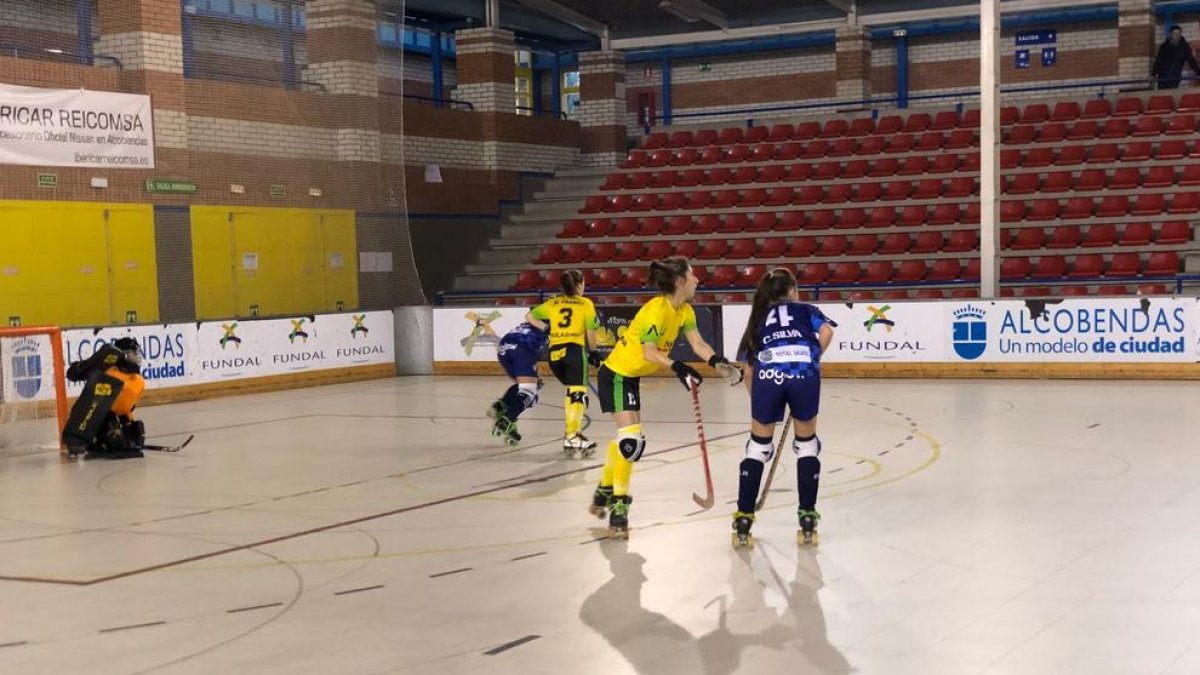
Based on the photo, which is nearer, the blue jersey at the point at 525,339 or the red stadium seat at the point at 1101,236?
the blue jersey at the point at 525,339

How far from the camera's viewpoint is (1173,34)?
93.8 feet

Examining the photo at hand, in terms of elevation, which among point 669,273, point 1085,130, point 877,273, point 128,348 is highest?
point 1085,130

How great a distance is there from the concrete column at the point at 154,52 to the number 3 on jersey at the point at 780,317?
1591cm

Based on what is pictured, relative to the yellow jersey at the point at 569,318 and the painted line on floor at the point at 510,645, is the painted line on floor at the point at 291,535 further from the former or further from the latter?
the painted line on floor at the point at 510,645

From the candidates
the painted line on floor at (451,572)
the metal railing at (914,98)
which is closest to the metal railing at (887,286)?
the metal railing at (914,98)

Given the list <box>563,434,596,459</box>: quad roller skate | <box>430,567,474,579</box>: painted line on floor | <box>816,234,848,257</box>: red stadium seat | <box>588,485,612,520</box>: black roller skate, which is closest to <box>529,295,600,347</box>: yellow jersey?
<box>563,434,596,459</box>: quad roller skate

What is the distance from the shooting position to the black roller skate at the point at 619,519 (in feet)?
30.2

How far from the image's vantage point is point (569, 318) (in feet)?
43.2

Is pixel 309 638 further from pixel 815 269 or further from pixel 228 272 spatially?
pixel 815 269

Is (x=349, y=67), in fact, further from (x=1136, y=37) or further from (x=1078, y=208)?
(x=1136, y=37)

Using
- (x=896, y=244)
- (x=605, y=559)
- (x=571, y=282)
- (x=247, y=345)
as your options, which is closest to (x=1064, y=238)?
(x=896, y=244)

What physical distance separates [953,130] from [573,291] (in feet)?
A: 62.0

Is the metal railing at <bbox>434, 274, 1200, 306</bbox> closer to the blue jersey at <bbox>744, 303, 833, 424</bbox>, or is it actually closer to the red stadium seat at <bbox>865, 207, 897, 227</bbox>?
the red stadium seat at <bbox>865, 207, 897, 227</bbox>

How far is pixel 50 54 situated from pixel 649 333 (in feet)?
48.8
